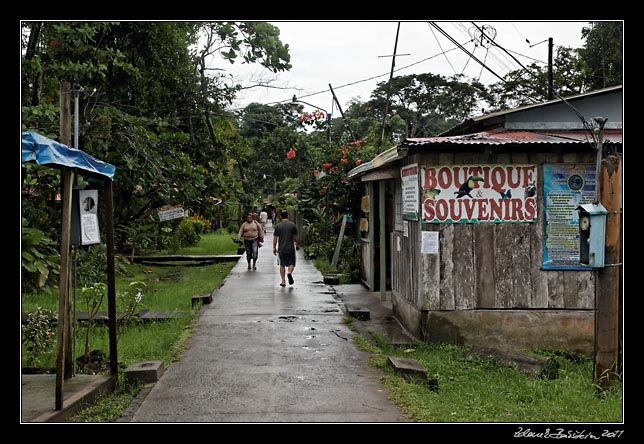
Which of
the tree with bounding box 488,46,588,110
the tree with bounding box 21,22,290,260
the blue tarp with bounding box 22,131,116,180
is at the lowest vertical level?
the blue tarp with bounding box 22,131,116,180

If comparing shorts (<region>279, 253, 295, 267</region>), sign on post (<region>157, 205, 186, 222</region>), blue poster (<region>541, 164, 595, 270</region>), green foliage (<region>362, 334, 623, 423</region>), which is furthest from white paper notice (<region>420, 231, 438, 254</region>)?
sign on post (<region>157, 205, 186, 222</region>)

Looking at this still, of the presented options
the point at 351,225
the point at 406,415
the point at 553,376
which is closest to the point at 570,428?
the point at 406,415

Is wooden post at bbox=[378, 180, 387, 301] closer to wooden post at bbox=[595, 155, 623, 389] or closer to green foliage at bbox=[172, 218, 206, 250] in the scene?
wooden post at bbox=[595, 155, 623, 389]

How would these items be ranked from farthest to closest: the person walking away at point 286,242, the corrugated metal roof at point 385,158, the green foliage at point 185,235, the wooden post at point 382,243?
the green foliage at point 185,235
the person walking away at point 286,242
the wooden post at point 382,243
the corrugated metal roof at point 385,158

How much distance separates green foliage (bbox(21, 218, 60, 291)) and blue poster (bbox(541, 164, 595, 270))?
8.16 meters

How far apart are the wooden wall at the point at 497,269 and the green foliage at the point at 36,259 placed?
654cm

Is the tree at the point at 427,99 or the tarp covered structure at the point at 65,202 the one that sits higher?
the tree at the point at 427,99

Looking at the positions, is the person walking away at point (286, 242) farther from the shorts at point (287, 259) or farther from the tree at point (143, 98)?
the tree at point (143, 98)

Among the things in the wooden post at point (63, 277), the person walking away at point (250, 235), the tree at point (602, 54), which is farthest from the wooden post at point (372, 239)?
Answer: the tree at point (602, 54)

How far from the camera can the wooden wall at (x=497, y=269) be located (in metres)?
9.08

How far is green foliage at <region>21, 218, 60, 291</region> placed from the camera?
11.3m

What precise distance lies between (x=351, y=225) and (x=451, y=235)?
36.3 feet

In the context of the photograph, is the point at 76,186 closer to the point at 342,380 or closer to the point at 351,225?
the point at 342,380

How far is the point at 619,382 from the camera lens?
22.3 ft
